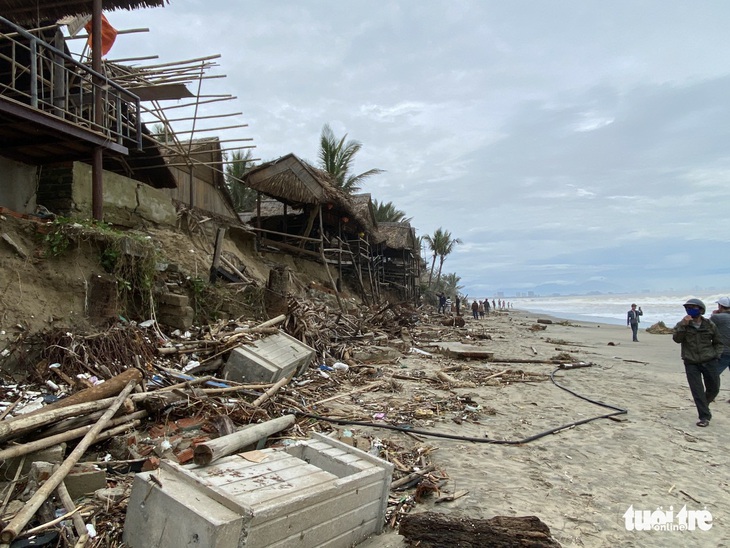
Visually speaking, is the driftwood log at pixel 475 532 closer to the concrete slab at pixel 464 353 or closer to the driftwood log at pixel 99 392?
the driftwood log at pixel 99 392

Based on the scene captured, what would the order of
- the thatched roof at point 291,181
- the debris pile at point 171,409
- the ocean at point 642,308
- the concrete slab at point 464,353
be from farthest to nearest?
the ocean at point 642,308 → the thatched roof at point 291,181 → the concrete slab at point 464,353 → the debris pile at point 171,409

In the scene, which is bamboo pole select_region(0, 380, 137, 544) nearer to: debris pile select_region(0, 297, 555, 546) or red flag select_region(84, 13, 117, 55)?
debris pile select_region(0, 297, 555, 546)

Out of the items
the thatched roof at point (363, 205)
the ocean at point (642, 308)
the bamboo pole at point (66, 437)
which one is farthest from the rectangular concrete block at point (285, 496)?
the ocean at point (642, 308)

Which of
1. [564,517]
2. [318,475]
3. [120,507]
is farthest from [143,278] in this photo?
[564,517]

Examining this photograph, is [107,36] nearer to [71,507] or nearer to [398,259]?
[71,507]

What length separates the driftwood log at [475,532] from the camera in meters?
2.52

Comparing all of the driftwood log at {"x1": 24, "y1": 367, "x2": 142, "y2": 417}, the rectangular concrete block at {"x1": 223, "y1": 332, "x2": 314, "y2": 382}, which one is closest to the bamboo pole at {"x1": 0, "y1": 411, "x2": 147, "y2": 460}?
the driftwood log at {"x1": 24, "y1": 367, "x2": 142, "y2": 417}

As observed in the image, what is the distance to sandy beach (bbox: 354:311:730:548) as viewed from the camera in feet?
10.6

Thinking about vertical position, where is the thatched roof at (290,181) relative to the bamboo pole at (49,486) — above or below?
above

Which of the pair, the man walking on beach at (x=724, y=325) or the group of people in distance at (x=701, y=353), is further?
the man walking on beach at (x=724, y=325)

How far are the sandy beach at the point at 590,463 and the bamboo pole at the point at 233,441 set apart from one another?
110 centimetres

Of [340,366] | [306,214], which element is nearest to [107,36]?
[340,366]

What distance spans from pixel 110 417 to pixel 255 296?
16.2 feet

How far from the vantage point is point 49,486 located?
2766 millimetres
